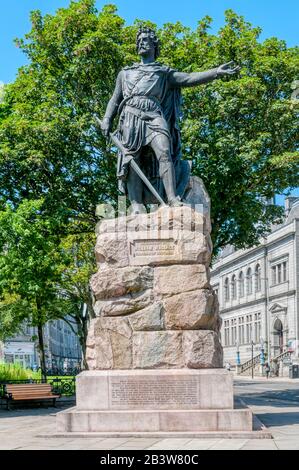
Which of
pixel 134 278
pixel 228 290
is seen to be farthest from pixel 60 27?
pixel 228 290

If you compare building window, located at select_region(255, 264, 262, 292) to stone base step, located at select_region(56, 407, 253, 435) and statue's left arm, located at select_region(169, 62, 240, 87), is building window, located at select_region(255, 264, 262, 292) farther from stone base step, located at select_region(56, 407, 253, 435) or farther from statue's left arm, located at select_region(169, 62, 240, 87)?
stone base step, located at select_region(56, 407, 253, 435)

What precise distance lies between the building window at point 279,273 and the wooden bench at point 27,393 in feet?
168

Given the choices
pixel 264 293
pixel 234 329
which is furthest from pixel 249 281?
pixel 234 329

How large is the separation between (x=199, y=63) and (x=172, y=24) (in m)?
1.97

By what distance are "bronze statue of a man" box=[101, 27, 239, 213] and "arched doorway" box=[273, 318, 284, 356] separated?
6049 centimetres

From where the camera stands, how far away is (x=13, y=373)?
2672 centimetres

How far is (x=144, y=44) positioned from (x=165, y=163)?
2062 millimetres

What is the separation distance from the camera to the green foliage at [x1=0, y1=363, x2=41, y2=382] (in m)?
26.3

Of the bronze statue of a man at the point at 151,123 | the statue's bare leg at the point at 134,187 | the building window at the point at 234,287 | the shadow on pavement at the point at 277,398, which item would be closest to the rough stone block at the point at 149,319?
the bronze statue of a man at the point at 151,123

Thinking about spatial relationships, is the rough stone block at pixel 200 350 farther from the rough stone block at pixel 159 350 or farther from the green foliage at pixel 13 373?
the green foliage at pixel 13 373

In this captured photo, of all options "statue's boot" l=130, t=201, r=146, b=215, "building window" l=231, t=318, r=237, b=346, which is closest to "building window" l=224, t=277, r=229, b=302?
"building window" l=231, t=318, r=237, b=346

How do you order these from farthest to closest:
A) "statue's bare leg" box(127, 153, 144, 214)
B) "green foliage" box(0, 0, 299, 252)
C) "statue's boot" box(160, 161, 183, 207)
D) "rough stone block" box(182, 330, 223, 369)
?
"green foliage" box(0, 0, 299, 252) → "statue's bare leg" box(127, 153, 144, 214) → "statue's boot" box(160, 161, 183, 207) → "rough stone block" box(182, 330, 223, 369)

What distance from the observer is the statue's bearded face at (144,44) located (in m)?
12.1

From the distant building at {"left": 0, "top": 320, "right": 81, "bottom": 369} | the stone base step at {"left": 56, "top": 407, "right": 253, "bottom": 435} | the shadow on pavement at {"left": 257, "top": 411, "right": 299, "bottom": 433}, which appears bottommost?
the distant building at {"left": 0, "top": 320, "right": 81, "bottom": 369}
